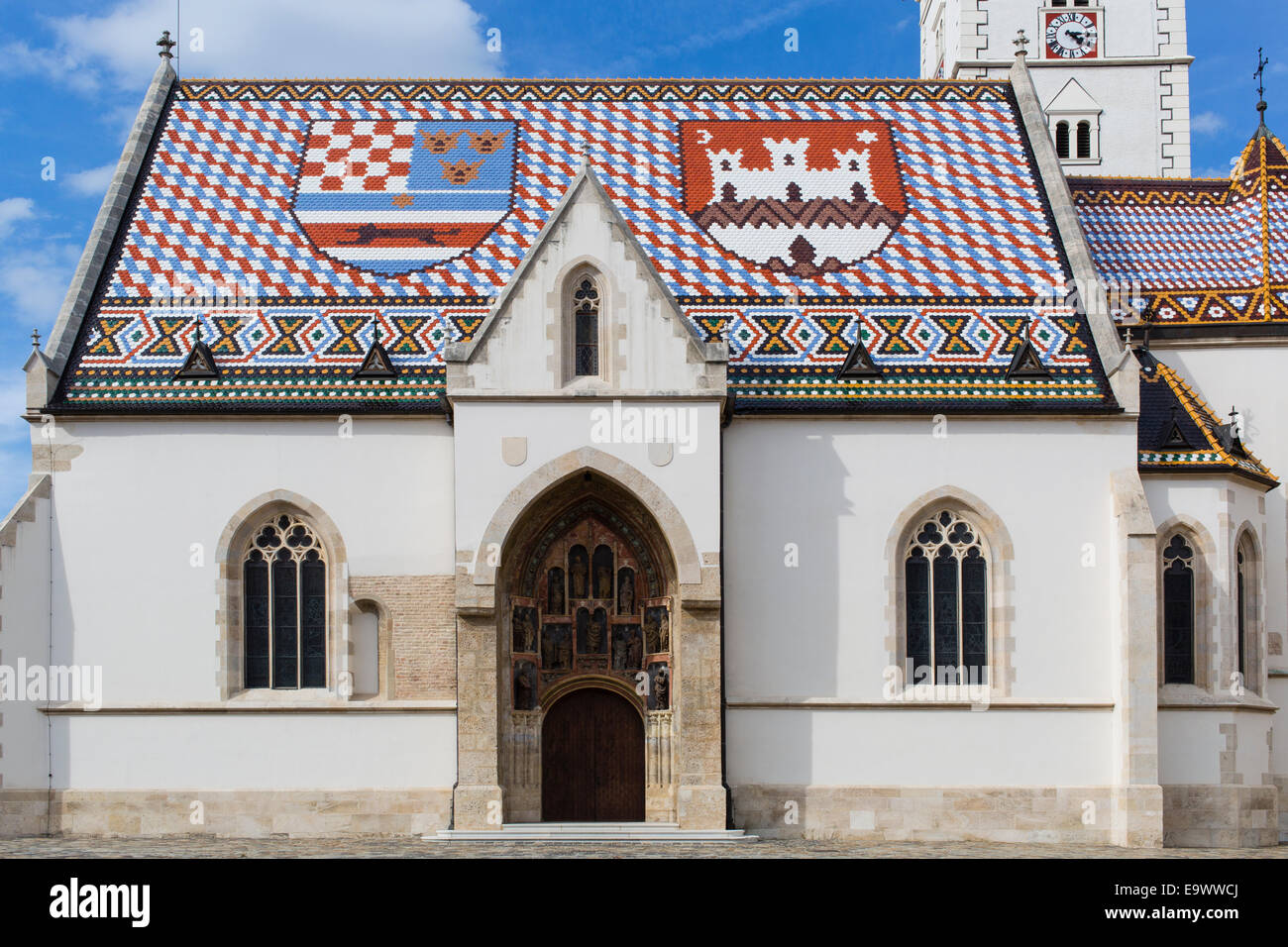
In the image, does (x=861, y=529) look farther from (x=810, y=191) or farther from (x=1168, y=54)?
(x=1168, y=54)

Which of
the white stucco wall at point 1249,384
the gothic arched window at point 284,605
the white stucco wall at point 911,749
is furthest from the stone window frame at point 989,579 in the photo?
the gothic arched window at point 284,605

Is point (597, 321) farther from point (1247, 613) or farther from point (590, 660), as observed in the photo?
point (1247, 613)

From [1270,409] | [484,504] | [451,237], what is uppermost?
[451,237]

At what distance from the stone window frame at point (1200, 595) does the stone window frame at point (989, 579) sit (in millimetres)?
2809

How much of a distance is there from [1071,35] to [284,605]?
29.5 metres

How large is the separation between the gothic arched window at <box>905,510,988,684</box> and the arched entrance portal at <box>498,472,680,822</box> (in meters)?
4.26

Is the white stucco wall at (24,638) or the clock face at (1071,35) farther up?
the clock face at (1071,35)

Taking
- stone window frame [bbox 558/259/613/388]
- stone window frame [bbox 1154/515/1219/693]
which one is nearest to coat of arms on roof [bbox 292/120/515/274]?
stone window frame [bbox 558/259/613/388]

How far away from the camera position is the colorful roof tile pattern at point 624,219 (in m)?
31.6

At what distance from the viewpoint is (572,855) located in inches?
1003

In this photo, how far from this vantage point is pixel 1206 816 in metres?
30.8

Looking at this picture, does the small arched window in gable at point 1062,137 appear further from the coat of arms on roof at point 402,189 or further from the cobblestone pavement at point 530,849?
the cobblestone pavement at point 530,849
